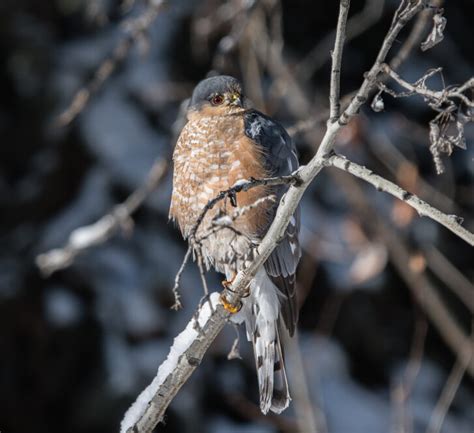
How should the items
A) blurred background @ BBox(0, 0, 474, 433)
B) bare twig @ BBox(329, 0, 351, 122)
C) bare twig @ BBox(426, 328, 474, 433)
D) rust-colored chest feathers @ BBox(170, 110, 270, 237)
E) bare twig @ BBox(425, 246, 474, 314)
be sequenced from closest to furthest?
bare twig @ BBox(329, 0, 351, 122) → rust-colored chest feathers @ BBox(170, 110, 270, 237) → bare twig @ BBox(426, 328, 474, 433) → bare twig @ BBox(425, 246, 474, 314) → blurred background @ BBox(0, 0, 474, 433)

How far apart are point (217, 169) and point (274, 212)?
0.28m

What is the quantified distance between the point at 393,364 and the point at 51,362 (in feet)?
7.59

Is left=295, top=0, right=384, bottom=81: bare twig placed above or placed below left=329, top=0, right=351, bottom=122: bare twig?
below

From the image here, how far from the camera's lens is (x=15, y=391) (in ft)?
14.6

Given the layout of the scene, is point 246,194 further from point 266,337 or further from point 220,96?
point 266,337

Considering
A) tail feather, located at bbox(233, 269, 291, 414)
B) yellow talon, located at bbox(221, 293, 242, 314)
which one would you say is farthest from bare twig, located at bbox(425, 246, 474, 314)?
yellow talon, located at bbox(221, 293, 242, 314)

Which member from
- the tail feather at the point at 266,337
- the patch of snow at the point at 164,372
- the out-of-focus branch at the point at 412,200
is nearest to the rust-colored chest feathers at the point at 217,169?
the tail feather at the point at 266,337

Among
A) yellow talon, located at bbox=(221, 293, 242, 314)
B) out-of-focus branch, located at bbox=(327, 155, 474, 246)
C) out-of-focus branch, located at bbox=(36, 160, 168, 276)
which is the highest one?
out-of-focus branch, located at bbox=(327, 155, 474, 246)

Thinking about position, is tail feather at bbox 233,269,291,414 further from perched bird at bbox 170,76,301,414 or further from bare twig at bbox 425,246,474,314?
bare twig at bbox 425,246,474,314

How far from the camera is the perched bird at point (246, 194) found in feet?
8.77

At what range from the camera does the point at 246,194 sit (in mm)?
2646

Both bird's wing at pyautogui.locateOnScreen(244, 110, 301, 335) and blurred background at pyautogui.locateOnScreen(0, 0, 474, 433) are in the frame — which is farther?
blurred background at pyautogui.locateOnScreen(0, 0, 474, 433)

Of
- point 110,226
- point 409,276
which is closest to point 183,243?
point 110,226

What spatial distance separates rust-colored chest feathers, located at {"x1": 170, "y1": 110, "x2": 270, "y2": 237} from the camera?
266 cm
